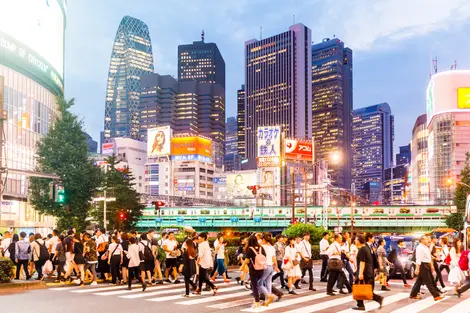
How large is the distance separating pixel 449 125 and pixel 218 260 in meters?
104

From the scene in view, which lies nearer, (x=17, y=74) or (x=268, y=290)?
(x=268, y=290)

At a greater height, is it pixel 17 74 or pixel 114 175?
pixel 17 74

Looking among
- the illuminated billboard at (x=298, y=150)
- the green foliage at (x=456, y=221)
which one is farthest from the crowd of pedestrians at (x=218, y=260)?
the illuminated billboard at (x=298, y=150)

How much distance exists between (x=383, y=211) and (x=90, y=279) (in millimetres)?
76631

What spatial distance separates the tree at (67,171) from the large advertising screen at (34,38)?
17.0m

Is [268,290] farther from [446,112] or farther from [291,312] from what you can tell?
[446,112]

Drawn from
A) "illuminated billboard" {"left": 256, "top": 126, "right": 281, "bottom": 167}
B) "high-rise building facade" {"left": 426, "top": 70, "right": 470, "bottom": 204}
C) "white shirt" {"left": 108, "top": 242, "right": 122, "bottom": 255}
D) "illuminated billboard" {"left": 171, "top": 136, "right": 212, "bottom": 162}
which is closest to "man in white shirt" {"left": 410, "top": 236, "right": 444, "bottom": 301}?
"white shirt" {"left": 108, "top": 242, "right": 122, "bottom": 255}

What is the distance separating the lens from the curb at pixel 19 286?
17.0m

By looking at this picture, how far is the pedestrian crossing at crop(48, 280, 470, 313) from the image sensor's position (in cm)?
1353

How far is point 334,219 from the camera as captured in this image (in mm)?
94250

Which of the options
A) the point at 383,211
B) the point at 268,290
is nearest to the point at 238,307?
the point at 268,290

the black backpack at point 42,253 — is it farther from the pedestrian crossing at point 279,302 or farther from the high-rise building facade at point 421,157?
the high-rise building facade at point 421,157

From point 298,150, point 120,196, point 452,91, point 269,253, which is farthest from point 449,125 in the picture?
point 269,253

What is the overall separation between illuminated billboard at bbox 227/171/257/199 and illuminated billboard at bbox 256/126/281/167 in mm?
51336
